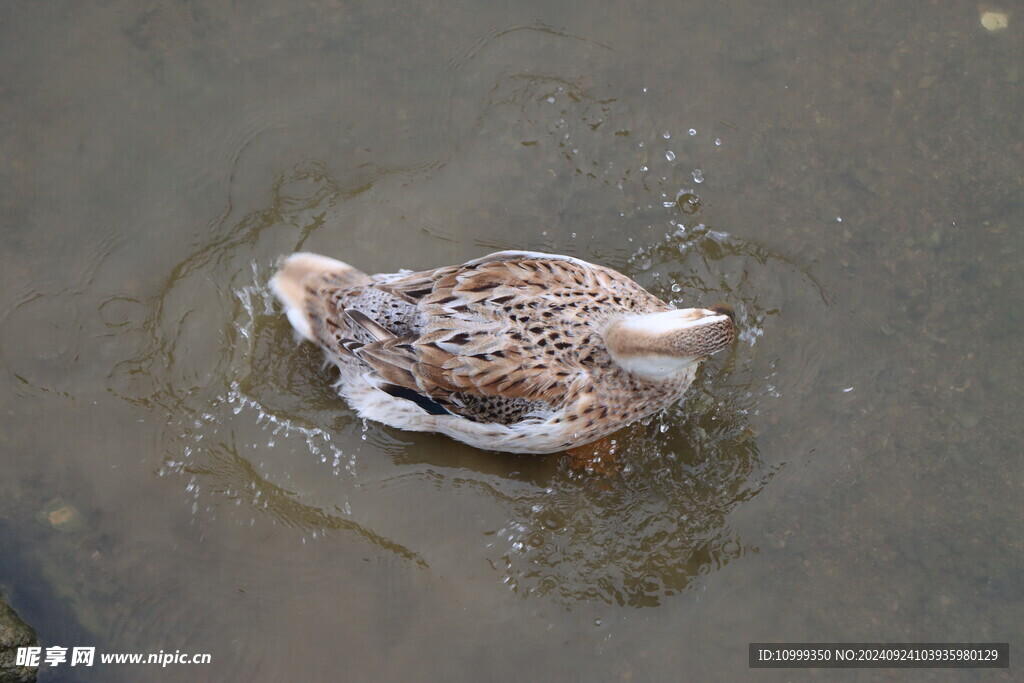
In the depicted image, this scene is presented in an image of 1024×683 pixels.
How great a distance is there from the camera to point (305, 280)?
525 centimetres

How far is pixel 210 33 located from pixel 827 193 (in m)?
4.46

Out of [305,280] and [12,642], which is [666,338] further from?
[12,642]

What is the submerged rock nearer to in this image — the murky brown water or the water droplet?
the murky brown water

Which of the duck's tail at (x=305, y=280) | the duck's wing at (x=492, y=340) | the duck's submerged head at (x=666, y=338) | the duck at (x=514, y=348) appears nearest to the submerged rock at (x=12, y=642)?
the duck's tail at (x=305, y=280)

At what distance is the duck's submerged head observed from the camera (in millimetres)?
4219

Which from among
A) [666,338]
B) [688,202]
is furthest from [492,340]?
[688,202]

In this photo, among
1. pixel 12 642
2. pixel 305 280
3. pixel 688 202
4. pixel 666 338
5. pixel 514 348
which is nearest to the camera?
pixel 666 338

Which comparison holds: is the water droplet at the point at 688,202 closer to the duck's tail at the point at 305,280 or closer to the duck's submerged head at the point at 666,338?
the duck's submerged head at the point at 666,338

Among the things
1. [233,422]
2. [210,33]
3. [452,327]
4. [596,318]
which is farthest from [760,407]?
[210,33]

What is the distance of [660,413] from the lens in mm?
5453

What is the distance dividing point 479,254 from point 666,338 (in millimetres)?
1825

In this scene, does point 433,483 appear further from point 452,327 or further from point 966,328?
point 966,328

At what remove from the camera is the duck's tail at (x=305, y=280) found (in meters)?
5.20

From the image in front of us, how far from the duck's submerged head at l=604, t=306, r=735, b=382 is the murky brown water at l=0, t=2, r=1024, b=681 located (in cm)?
102
